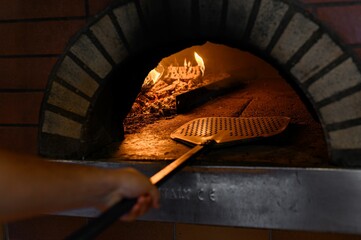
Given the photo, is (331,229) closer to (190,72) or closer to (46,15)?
(46,15)

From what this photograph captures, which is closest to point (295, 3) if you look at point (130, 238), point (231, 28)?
point (231, 28)

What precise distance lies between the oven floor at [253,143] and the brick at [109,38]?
379 millimetres

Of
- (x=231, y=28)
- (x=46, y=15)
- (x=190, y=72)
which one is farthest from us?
(x=190, y=72)

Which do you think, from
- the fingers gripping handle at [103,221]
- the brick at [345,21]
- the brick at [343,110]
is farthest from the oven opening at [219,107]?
the fingers gripping handle at [103,221]

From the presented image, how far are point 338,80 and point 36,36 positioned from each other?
106cm

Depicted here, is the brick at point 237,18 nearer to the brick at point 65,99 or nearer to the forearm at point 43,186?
the brick at point 65,99

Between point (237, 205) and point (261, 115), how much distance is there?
83 cm

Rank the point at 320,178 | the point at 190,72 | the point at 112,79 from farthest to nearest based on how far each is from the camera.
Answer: the point at 190,72 < the point at 112,79 < the point at 320,178

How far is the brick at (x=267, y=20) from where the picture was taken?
128 centimetres

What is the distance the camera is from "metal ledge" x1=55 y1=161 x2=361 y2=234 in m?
1.24

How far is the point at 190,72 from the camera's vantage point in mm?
2625

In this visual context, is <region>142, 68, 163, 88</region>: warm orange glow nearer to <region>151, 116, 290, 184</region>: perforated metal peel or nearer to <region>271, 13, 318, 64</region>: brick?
<region>151, 116, 290, 184</region>: perforated metal peel

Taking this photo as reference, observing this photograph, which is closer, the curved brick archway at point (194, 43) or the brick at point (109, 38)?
the curved brick archway at point (194, 43)

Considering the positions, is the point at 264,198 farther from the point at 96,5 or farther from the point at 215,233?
the point at 96,5
